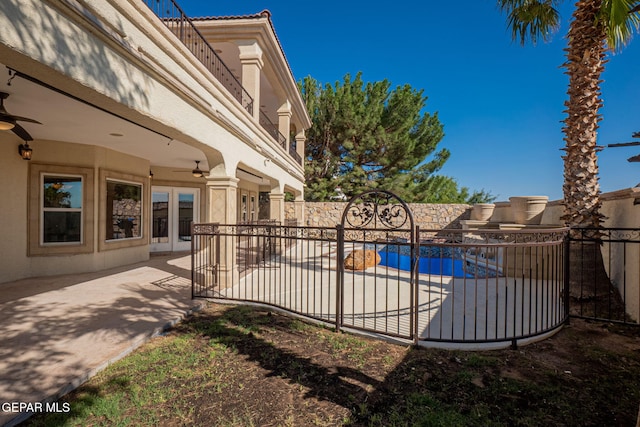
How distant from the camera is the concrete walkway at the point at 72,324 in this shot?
9.90ft

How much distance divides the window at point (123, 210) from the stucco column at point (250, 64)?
15.7ft

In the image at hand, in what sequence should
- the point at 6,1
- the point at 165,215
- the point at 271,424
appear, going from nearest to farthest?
the point at 6,1
the point at 271,424
the point at 165,215

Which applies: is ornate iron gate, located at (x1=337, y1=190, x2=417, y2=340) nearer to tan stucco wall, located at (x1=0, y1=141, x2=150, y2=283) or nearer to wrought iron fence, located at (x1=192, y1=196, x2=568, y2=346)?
wrought iron fence, located at (x1=192, y1=196, x2=568, y2=346)

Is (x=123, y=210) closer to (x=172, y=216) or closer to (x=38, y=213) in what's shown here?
(x=38, y=213)

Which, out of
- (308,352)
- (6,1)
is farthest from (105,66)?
(308,352)

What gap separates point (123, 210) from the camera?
355 inches

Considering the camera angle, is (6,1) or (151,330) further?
(151,330)

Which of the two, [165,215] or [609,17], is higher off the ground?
[609,17]

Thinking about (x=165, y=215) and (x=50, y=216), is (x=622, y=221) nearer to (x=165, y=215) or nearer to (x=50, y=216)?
(x=50, y=216)

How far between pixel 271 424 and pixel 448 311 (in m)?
3.82

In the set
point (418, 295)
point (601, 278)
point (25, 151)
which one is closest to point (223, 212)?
point (418, 295)

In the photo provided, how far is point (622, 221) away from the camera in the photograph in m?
5.65

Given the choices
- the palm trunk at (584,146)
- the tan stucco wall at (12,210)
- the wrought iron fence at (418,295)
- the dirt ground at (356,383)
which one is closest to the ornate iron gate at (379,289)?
the wrought iron fence at (418,295)

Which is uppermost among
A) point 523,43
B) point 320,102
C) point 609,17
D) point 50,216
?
point 320,102
